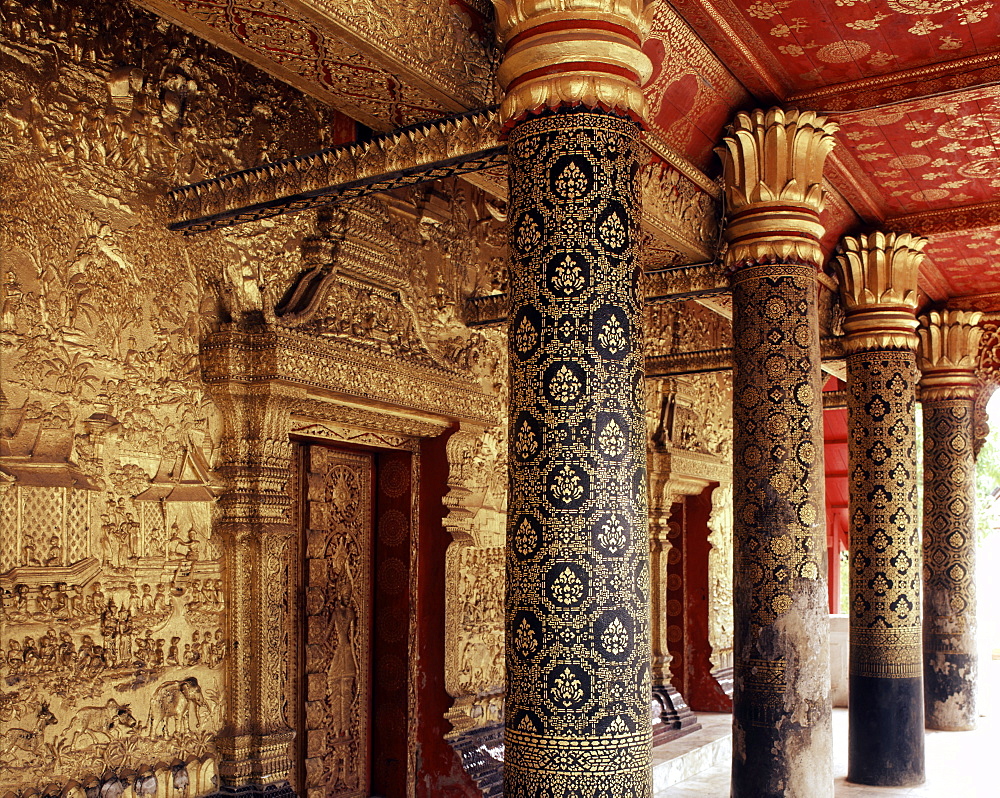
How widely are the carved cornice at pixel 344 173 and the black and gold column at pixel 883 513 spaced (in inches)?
210

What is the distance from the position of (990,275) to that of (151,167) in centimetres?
939

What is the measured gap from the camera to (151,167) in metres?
4.93

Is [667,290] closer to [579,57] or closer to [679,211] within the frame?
[679,211]

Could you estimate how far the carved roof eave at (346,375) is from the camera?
5184 millimetres

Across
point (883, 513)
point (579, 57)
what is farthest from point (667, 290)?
point (579, 57)

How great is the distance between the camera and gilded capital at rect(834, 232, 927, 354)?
8625 mm

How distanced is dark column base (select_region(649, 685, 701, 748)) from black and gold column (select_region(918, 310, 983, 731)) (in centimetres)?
316

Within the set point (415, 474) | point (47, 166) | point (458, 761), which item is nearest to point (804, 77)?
point (415, 474)

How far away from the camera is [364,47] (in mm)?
4125

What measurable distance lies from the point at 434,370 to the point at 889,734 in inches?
189

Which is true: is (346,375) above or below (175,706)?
above

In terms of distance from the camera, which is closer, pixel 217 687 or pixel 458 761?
pixel 217 687

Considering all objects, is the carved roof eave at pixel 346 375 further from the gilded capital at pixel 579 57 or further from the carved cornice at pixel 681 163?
the gilded capital at pixel 579 57

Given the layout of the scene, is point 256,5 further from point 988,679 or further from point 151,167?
point 988,679
